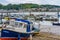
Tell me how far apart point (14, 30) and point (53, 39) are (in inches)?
136

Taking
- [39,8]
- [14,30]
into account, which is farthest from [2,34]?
[39,8]

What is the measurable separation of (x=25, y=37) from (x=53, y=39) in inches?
106

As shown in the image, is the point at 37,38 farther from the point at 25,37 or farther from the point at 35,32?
the point at 25,37

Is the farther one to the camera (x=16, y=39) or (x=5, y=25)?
(x=5, y=25)

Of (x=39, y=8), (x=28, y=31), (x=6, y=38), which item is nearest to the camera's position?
(x=6, y=38)

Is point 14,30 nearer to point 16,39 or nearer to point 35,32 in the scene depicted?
point 16,39

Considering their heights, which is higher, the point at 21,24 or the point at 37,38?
the point at 21,24

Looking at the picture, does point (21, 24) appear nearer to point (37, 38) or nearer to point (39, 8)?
point (37, 38)

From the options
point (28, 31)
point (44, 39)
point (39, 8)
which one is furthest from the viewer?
point (39, 8)

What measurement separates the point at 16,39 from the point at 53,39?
11.9 ft

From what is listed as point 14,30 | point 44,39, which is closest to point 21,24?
point 14,30

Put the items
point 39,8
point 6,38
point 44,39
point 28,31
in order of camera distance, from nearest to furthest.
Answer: point 6,38, point 28,31, point 44,39, point 39,8

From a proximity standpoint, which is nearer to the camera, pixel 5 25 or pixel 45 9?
pixel 5 25

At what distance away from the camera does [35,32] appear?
21875 millimetres
